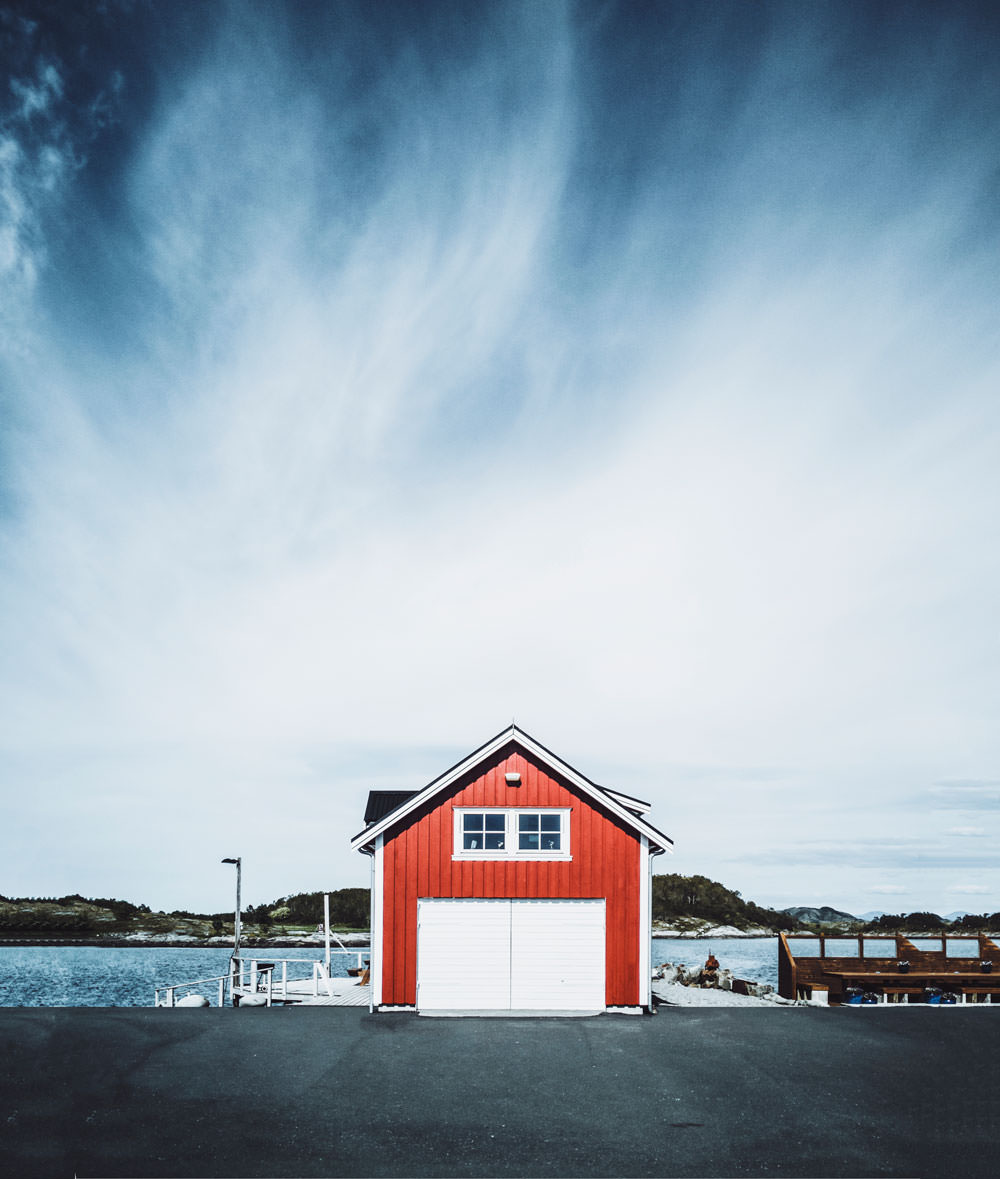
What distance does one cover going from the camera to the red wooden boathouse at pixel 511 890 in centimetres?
2102

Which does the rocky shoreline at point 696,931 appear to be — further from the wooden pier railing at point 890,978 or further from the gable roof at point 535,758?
the gable roof at point 535,758

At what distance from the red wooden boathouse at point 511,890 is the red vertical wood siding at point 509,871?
2cm

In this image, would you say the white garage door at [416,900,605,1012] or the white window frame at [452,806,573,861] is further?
the white window frame at [452,806,573,861]

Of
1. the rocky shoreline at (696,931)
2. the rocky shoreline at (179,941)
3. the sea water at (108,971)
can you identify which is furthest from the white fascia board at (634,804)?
the rocky shoreline at (696,931)

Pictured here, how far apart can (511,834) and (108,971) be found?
72813 millimetres

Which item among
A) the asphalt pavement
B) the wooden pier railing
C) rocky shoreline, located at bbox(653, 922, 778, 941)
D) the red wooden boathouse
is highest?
the red wooden boathouse

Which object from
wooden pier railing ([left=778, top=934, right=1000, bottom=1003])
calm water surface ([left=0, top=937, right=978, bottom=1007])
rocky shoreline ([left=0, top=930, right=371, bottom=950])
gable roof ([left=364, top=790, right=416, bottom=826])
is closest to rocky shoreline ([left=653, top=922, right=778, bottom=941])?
calm water surface ([left=0, top=937, right=978, bottom=1007])

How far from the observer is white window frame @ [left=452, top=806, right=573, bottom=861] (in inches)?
849

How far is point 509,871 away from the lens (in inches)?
847

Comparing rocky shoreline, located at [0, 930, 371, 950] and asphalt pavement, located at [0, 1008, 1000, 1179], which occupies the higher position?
asphalt pavement, located at [0, 1008, 1000, 1179]

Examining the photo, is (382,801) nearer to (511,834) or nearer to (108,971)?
(511,834)

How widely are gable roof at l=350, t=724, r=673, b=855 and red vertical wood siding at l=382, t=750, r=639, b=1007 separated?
230 millimetres

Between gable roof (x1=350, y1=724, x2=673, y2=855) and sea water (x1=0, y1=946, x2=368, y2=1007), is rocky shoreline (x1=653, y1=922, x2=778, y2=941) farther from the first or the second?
gable roof (x1=350, y1=724, x2=673, y2=855)

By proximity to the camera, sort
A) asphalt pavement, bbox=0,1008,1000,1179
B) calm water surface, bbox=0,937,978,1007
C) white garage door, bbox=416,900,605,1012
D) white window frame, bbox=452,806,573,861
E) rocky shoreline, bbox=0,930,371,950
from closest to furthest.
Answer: asphalt pavement, bbox=0,1008,1000,1179, white garage door, bbox=416,900,605,1012, white window frame, bbox=452,806,573,861, calm water surface, bbox=0,937,978,1007, rocky shoreline, bbox=0,930,371,950
